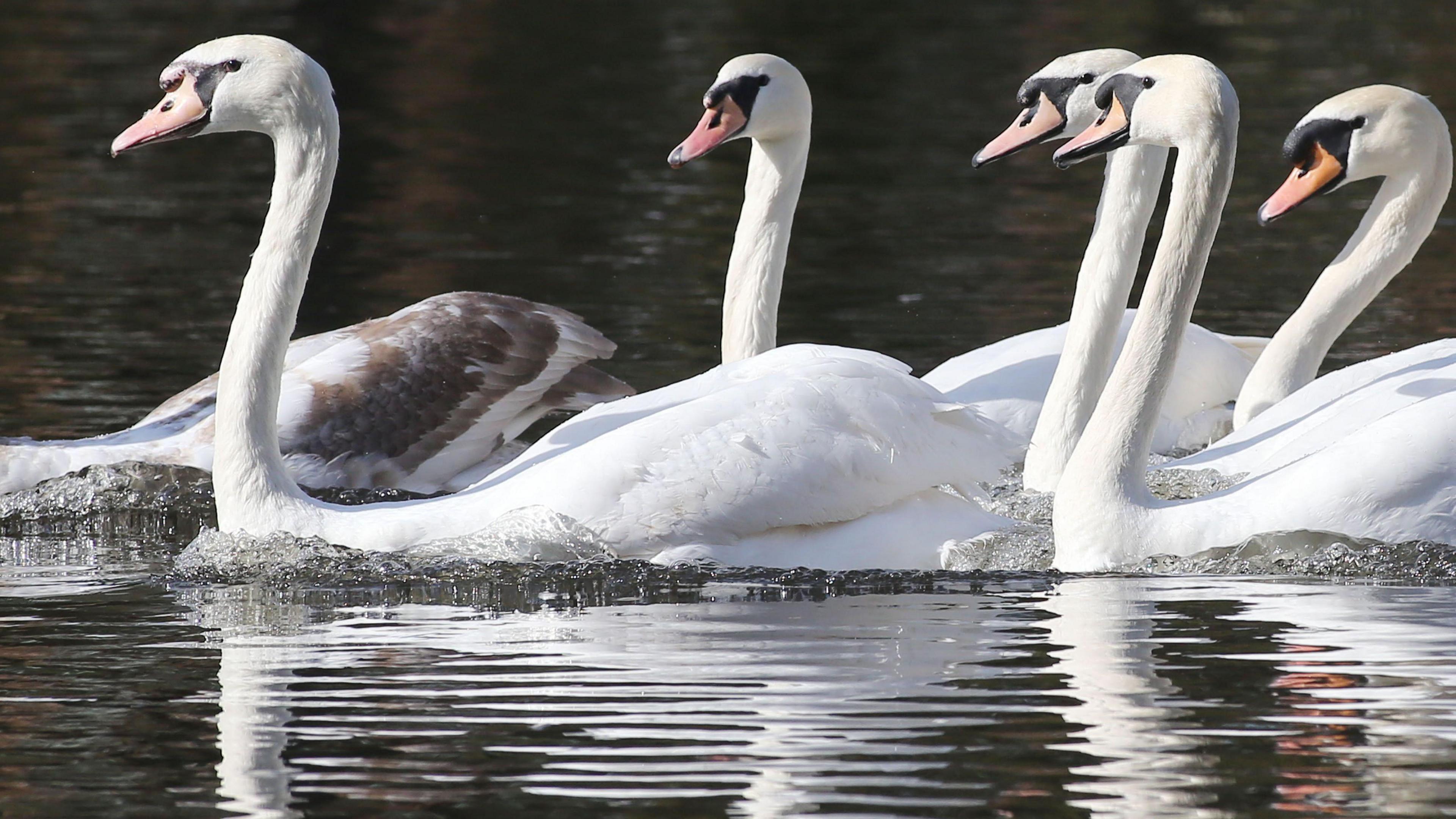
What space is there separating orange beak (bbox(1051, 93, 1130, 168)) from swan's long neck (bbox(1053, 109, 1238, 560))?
0.24 m

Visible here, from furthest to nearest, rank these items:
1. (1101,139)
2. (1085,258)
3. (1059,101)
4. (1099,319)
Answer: (1085,258)
(1059,101)
(1099,319)
(1101,139)

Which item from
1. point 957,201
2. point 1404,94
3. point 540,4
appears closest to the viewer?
point 1404,94

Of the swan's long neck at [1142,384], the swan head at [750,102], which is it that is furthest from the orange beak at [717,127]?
the swan's long neck at [1142,384]

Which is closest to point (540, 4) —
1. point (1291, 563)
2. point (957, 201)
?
point (957, 201)

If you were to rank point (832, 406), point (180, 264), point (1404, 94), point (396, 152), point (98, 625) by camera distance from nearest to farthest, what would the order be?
1. point (98, 625)
2. point (832, 406)
3. point (1404, 94)
4. point (180, 264)
5. point (396, 152)

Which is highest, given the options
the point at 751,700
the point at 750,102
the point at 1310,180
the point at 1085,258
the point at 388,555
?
the point at 750,102

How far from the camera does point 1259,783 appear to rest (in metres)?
5.02

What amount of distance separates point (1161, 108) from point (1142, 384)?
36.7 inches

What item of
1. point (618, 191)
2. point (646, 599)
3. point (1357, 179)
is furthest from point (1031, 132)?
point (618, 191)

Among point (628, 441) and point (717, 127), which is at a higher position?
A: point (717, 127)

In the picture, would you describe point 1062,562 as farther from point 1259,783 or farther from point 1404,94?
point 1404,94

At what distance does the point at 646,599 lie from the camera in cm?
714

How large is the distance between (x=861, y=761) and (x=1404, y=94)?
5.43 meters

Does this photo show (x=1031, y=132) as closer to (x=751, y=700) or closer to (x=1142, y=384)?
(x=1142, y=384)
